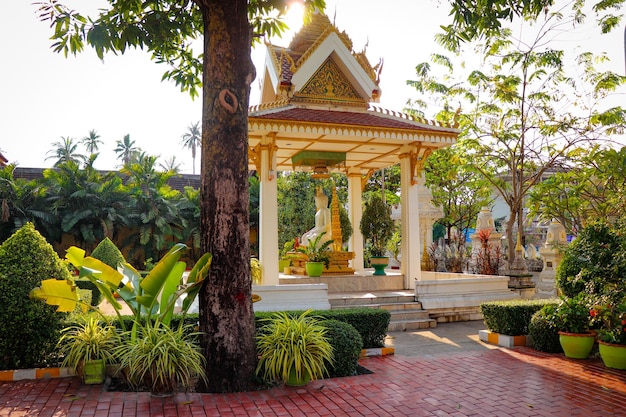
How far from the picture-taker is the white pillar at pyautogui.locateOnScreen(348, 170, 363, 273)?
1570cm

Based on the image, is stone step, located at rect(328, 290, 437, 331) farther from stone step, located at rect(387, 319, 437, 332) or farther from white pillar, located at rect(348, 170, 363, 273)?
white pillar, located at rect(348, 170, 363, 273)

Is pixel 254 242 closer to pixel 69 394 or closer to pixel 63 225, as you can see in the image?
pixel 63 225

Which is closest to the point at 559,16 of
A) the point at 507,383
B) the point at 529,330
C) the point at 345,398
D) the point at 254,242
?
the point at 529,330

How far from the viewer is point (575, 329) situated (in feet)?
24.3

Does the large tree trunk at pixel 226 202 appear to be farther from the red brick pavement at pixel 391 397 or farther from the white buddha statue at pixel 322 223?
the white buddha statue at pixel 322 223

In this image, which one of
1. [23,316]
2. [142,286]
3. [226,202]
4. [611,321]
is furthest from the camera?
[611,321]

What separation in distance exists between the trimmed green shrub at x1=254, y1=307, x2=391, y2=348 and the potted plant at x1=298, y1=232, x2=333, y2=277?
15.5ft

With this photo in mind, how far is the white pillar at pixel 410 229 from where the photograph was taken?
12508 mm

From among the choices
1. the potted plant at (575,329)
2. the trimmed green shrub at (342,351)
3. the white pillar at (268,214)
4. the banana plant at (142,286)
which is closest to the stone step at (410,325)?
the white pillar at (268,214)

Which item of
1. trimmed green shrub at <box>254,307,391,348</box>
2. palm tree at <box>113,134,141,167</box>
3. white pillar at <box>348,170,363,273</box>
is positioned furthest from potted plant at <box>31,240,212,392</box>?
palm tree at <box>113,134,141,167</box>

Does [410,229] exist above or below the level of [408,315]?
above

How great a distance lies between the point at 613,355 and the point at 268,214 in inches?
269

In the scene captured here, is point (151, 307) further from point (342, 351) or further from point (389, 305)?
point (389, 305)

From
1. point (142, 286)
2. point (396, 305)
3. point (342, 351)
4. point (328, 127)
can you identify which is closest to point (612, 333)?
point (342, 351)
